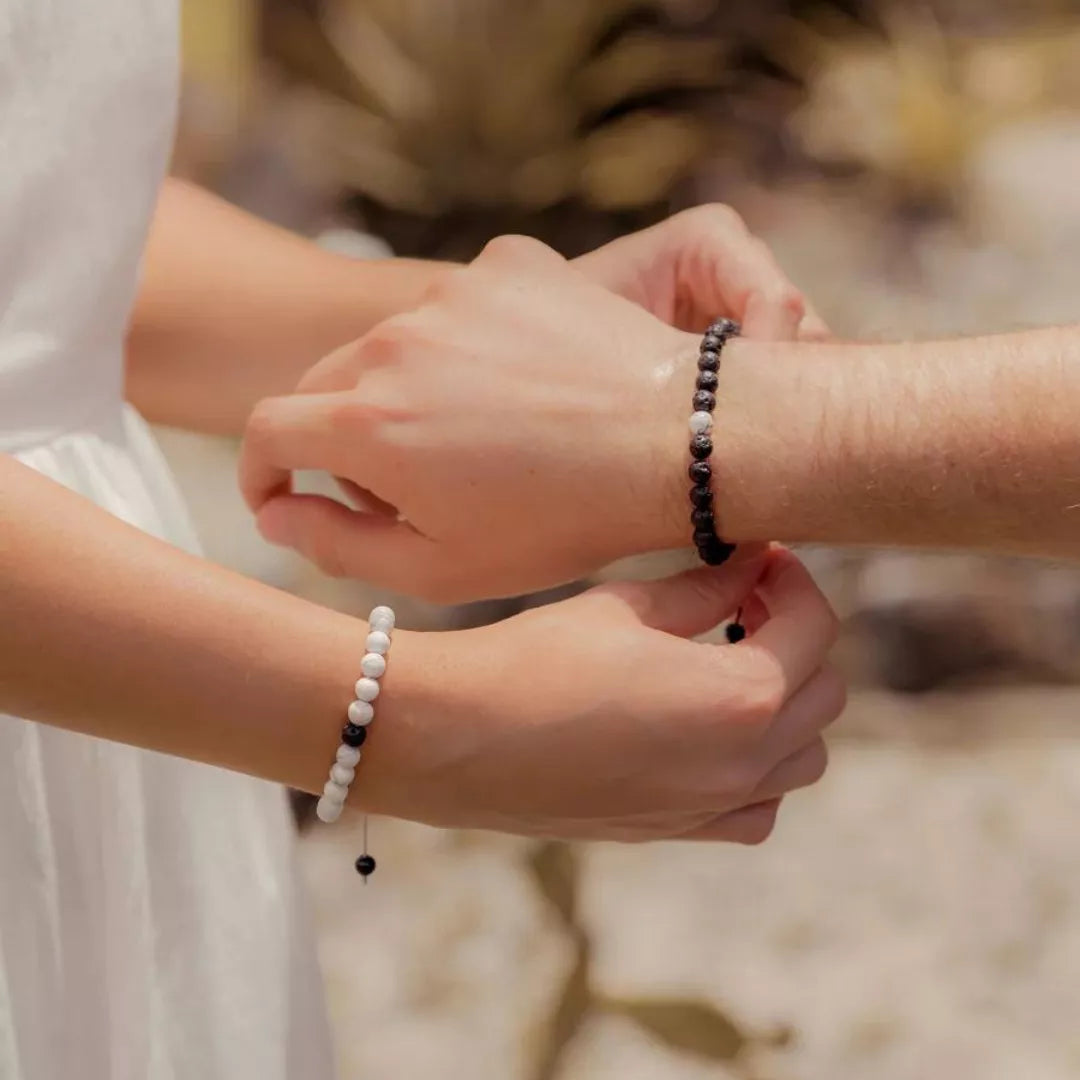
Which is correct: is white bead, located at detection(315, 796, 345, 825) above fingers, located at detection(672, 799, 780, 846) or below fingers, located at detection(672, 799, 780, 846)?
above

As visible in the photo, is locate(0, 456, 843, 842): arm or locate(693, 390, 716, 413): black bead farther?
locate(693, 390, 716, 413): black bead

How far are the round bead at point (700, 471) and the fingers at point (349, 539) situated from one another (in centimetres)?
16

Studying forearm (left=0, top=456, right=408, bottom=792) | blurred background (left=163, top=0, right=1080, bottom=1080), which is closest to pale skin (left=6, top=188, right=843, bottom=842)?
forearm (left=0, top=456, right=408, bottom=792)

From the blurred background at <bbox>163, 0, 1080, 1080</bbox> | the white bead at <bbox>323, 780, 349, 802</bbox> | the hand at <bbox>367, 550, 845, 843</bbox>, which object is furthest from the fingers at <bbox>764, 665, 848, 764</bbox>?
the blurred background at <bbox>163, 0, 1080, 1080</bbox>

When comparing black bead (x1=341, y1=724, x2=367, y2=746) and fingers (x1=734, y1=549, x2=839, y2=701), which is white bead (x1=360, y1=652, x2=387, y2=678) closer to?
black bead (x1=341, y1=724, x2=367, y2=746)

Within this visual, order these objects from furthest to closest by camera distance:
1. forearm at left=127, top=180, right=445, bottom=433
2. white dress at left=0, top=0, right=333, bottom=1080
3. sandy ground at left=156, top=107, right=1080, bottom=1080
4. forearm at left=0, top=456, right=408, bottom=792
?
sandy ground at left=156, top=107, right=1080, bottom=1080 → forearm at left=127, top=180, right=445, bottom=433 → white dress at left=0, top=0, right=333, bottom=1080 → forearm at left=0, top=456, right=408, bottom=792

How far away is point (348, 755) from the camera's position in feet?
1.76

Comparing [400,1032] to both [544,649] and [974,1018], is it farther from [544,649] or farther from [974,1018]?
[544,649]

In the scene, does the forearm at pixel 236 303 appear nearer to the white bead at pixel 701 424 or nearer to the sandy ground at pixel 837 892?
the white bead at pixel 701 424

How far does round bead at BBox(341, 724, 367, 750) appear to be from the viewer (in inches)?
20.9

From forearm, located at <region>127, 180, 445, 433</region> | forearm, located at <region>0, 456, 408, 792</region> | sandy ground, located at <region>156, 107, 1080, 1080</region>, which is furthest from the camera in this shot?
sandy ground, located at <region>156, 107, 1080, 1080</region>

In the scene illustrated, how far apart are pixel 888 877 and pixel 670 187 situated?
107cm

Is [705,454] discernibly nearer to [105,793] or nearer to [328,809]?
[328,809]

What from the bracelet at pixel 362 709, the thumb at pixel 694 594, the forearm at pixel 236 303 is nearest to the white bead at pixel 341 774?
the bracelet at pixel 362 709
